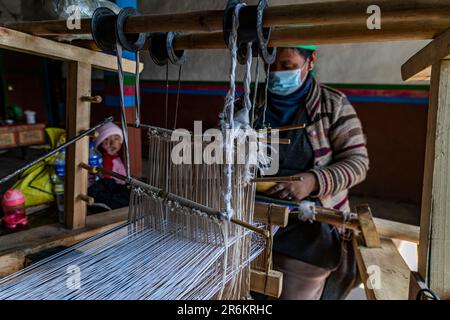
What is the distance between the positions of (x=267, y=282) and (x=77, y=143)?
75 cm

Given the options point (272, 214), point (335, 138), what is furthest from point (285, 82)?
point (272, 214)

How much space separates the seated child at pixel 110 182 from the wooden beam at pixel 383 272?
3.40ft

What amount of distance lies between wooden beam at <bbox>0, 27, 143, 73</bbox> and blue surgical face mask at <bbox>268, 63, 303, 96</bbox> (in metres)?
0.66

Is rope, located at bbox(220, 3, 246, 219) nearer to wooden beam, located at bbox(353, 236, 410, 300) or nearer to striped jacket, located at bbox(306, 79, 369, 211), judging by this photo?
wooden beam, located at bbox(353, 236, 410, 300)

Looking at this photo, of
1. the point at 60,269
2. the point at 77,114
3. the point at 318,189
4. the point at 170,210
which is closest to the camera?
the point at 60,269

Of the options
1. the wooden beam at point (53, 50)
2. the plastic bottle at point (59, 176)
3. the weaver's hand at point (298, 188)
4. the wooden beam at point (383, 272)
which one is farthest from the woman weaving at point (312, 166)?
the plastic bottle at point (59, 176)

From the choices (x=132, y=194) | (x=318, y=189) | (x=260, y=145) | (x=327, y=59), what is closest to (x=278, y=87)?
(x=318, y=189)

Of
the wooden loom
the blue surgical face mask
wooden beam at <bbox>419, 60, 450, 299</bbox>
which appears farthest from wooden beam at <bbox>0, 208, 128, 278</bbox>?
wooden beam at <bbox>419, 60, 450, 299</bbox>

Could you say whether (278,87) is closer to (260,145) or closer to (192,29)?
(260,145)

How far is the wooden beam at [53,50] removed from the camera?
0.87 meters

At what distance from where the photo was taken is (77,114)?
3.51 ft

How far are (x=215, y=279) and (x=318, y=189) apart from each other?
2.63 ft

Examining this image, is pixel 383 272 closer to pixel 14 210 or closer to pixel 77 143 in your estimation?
pixel 77 143

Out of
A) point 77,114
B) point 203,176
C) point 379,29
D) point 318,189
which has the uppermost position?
point 379,29
